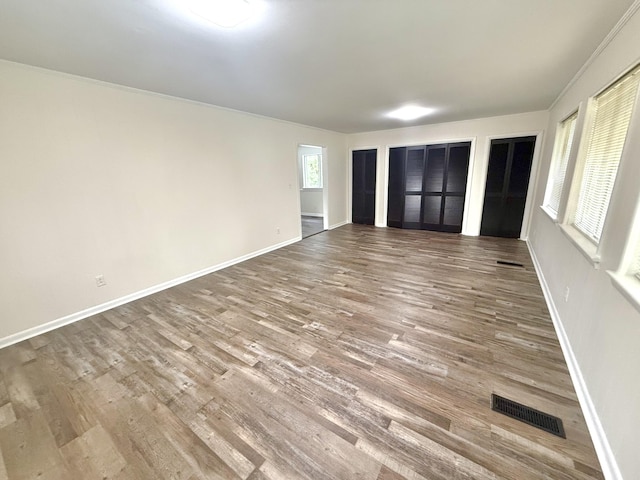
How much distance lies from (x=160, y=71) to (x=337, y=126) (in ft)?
12.2

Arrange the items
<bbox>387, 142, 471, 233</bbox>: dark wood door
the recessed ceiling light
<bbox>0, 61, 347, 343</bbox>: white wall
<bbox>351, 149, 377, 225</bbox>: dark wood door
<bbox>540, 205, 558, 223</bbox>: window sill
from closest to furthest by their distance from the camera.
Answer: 1. <bbox>0, 61, 347, 343</bbox>: white wall
2. <bbox>540, 205, 558, 223</bbox>: window sill
3. the recessed ceiling light
4. <bbox>387, 142, 471, 233</bbox>: dark wood door
5. <bbox>351, 149, 377, 225</bbox>: dark wood door

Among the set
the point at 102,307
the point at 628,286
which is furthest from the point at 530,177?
the point at 102,307

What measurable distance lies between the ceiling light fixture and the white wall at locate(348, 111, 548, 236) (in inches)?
200

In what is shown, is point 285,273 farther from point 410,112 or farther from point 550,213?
point 550,213

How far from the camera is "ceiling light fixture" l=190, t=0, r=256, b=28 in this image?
145 centimetres

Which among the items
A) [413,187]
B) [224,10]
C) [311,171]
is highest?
[224,10]

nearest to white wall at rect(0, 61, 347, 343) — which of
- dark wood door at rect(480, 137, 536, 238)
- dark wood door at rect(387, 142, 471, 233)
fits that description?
dark wood door at rect(387, 142, 471, 233)

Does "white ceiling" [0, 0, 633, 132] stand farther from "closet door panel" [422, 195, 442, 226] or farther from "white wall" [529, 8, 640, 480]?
"closet door panel" [422, 195, 442, 226]

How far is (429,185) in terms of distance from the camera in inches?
233

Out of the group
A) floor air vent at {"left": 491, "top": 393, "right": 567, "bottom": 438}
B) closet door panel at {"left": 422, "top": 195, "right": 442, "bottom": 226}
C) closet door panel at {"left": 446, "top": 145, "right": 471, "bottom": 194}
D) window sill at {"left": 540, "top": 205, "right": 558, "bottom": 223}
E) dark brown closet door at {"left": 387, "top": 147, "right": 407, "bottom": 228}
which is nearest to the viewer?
floor air vent at {"left": 491, "top": 393, "right": 567, "bottom": 438}

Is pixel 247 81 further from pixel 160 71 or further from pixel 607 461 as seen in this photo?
pixel 607 461

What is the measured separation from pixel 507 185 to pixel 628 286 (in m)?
4.68

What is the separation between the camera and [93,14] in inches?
61.1

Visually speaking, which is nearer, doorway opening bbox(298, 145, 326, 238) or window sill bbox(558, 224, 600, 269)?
window sill bbox(558, 224, 600, 269)
